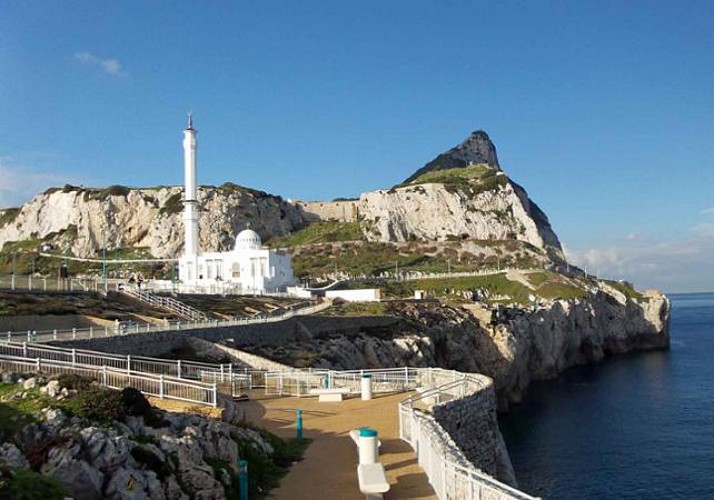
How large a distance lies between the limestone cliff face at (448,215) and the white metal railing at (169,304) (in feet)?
330

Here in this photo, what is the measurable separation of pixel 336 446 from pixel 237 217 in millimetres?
132844

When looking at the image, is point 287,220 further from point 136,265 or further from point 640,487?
point 640,487

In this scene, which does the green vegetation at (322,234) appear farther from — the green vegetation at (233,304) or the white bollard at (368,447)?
the white bollard at (368,447)

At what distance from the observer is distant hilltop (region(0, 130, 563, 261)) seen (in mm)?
141250

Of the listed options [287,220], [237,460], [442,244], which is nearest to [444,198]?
[442,244]

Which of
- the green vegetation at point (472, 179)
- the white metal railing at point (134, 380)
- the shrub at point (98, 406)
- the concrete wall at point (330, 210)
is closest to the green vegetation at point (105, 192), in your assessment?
the concrete wall at point (330, 210)

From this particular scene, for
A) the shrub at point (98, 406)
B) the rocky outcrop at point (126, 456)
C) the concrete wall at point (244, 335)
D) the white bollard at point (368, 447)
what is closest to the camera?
the rocky outcrop at point (126, 456)

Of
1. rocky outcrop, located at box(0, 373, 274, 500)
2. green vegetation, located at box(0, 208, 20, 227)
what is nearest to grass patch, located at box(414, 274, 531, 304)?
rocky outcrop, located at box(0, 373, 274, 500)

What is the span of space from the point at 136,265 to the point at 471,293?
6873 cm

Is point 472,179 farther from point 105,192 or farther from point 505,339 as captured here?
point 505,339

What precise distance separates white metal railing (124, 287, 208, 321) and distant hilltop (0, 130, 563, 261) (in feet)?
277

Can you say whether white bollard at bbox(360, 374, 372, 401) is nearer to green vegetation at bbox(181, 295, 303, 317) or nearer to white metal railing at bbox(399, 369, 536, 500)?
white metal railing at bbox(399, 369, 536, 500)

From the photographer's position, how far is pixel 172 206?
14425 cm

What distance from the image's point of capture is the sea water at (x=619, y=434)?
1319 inches
